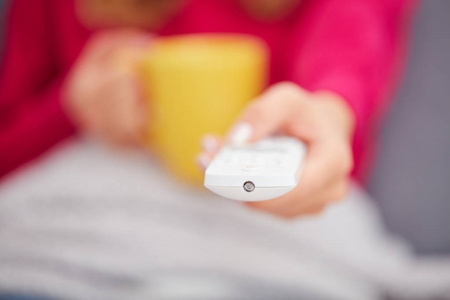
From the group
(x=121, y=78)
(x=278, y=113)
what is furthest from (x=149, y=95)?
(x=278, y=113)

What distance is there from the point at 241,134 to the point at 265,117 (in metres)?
0.02

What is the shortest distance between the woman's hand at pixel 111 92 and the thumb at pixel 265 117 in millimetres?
215

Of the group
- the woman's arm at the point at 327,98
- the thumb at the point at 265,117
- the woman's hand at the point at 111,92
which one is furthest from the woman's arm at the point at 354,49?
the woman's hand at the point at 111,92

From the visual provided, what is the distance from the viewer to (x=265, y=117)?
0.28m

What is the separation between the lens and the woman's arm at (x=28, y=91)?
2.05 ft

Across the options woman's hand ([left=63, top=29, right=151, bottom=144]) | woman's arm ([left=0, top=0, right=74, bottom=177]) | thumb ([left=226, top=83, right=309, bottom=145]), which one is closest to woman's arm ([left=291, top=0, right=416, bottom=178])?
thumb ([left=226, top=83, right=309, bottom=145])

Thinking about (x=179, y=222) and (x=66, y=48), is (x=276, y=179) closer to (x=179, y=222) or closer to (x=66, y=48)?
(x=179, y=222)

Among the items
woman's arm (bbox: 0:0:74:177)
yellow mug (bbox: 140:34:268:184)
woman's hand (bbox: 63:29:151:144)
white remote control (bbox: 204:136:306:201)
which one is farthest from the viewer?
woman's arm (bbox: 0:0:74:177)

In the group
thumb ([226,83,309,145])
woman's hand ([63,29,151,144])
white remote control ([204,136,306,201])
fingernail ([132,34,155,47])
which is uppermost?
fingernail ([132,34,155,47])

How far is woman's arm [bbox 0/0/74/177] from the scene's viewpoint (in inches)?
24.6

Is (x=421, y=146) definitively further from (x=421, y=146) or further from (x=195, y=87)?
(x=195, y=87)

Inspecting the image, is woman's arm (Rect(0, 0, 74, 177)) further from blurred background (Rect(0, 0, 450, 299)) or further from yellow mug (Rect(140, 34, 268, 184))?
yellow mug (Rect(140, 34, 268, 184))

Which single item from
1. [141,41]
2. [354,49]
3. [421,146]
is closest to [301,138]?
[354,49]

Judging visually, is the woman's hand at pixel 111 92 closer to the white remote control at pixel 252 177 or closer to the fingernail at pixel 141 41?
the fingernail at pixel 141 41
